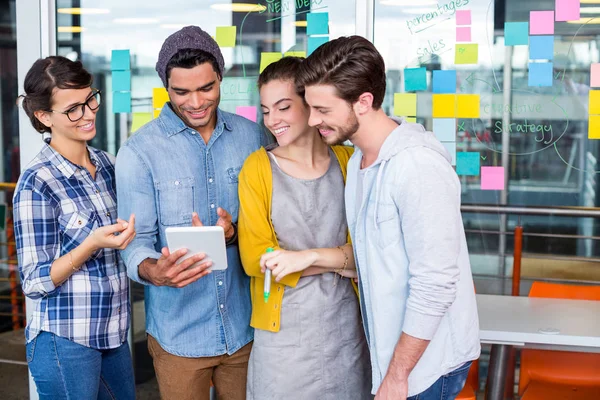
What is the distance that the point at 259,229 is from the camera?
1985mm

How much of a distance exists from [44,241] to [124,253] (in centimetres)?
22

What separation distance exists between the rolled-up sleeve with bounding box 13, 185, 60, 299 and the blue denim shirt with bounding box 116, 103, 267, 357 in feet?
0.65

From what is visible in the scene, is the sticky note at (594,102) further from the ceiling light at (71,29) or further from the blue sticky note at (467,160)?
the ceiling light at (71,29)

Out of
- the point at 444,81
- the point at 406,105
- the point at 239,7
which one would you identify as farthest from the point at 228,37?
the point at 444,81

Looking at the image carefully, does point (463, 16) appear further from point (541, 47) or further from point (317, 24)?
point (317, 24)

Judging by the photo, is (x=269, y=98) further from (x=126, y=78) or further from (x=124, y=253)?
(x=126, y=78)

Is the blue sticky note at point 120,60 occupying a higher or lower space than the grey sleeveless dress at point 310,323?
higher

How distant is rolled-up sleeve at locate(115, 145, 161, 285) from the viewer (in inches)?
82.4

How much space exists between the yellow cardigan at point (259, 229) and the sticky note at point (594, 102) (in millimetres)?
1713

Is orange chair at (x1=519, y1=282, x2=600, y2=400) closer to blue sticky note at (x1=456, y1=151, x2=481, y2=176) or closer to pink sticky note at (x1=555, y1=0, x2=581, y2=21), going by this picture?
blue sticky note at (x1=456, y1=151, x2=481, y2=176)

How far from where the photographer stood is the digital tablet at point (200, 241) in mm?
1811

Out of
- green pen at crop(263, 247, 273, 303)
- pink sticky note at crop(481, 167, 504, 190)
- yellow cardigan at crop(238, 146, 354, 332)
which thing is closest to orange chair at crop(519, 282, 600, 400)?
pink sticky note at crop(481, 167, 504, 190)

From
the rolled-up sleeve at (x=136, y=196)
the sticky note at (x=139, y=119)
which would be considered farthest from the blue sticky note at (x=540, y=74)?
the rolled-up sleeve at (x=136, y=196)

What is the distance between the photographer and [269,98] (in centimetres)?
204
